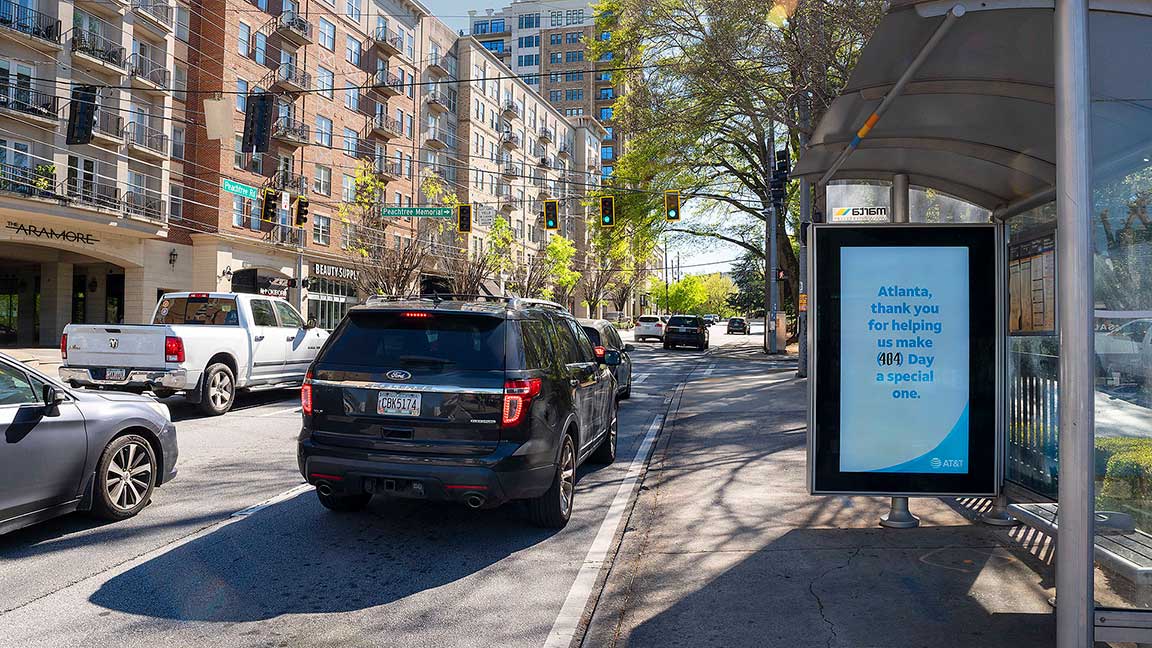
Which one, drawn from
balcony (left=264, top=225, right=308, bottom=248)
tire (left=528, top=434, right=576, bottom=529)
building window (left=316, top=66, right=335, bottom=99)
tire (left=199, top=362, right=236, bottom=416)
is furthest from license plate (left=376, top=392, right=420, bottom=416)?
building window (left=316, top=66, right=335, bottom=99)

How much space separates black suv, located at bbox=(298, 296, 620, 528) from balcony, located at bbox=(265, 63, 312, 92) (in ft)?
121

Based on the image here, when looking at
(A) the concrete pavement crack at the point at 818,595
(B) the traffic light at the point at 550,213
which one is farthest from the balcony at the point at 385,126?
(A) the concrete pavement crack at the point at 818,595

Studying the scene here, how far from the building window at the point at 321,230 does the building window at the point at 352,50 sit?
966cm

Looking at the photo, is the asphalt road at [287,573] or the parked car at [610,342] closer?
the asphalt road at [287,573]

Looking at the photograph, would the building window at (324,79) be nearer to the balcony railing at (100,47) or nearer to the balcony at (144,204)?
the balcony railing at (100,47)

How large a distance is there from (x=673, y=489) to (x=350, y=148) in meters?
41.6

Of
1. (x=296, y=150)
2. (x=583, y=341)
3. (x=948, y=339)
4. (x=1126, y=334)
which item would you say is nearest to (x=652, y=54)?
(x=583, y=341)

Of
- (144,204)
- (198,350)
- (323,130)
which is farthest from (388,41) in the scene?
(198,350)

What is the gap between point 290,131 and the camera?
39.8m

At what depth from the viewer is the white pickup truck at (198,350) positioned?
11594mm

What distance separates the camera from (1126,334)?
389 cm

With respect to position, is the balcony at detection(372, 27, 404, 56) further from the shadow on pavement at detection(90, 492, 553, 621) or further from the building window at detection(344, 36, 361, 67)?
the shadow on pavement at detection(90, 492, 553, 621)

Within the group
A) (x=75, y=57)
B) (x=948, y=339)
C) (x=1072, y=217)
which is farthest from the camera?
(x=75, y=57)

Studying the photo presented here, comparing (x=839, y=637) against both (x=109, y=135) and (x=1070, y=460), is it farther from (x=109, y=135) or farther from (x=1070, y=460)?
(x=109, y=135)
